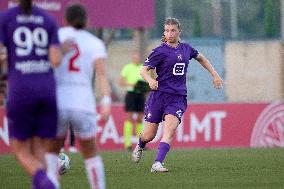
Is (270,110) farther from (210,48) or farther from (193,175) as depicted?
(193,175)

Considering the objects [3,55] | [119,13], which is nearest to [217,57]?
[119,13]

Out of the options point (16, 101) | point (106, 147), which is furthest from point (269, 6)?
point (16, 101)

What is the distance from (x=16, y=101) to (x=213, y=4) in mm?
20104

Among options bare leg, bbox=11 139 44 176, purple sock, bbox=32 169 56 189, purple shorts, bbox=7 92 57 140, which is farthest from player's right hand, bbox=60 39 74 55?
purple sock, bbox=32 169 56 189

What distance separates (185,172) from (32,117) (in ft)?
18.7

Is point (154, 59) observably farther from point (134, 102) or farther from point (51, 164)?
point (134, 102)

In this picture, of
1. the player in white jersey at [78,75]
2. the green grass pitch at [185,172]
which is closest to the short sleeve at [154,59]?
the green grass pitch at [185,172]

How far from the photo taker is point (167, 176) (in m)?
14.4

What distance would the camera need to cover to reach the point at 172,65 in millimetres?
15680

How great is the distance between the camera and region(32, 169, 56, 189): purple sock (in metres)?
9.55

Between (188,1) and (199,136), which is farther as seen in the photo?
(188,1)

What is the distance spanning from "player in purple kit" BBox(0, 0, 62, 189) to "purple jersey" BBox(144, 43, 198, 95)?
19.5ft

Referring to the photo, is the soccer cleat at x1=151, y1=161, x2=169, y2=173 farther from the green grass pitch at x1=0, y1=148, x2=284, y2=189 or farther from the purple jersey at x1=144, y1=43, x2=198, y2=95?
the purple jersey at x1=144, y1=43, x2=198, y2=95

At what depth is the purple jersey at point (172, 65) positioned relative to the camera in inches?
617
